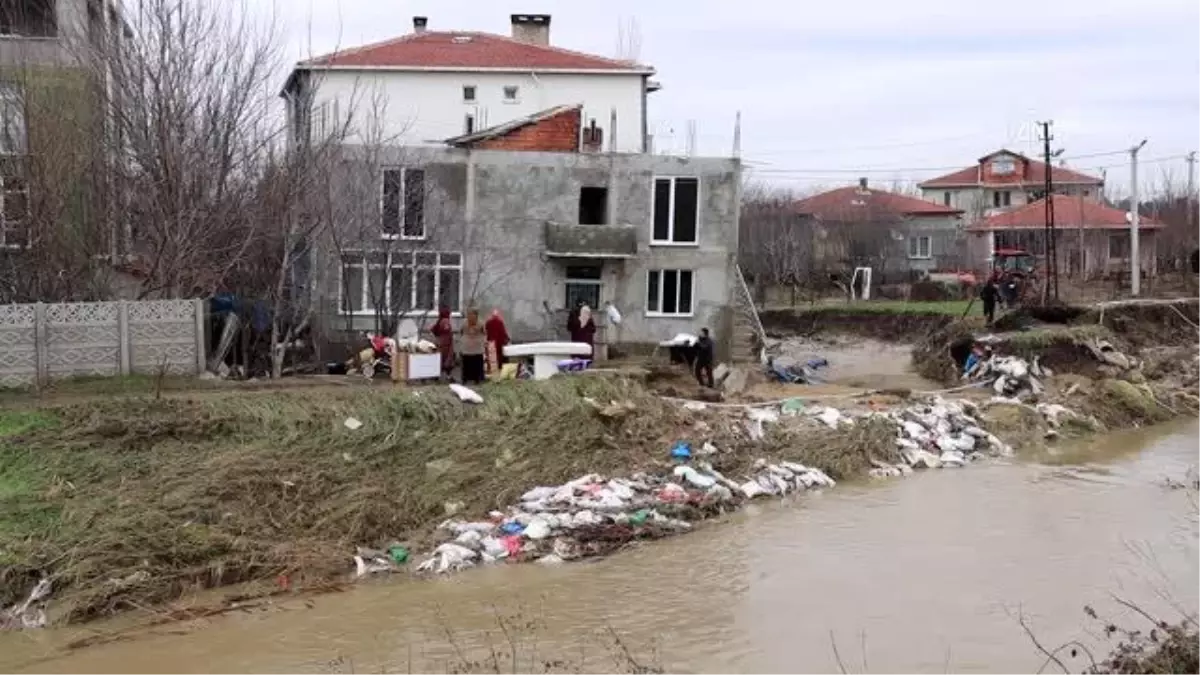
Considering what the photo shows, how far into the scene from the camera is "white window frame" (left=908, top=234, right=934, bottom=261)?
2432 inches

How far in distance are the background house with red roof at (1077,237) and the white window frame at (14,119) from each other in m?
43.0

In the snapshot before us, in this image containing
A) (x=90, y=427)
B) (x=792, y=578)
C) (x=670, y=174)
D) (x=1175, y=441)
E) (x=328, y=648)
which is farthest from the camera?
(x=670, y=174)

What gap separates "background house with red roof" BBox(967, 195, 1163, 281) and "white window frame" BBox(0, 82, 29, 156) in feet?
141

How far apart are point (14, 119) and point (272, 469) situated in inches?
324

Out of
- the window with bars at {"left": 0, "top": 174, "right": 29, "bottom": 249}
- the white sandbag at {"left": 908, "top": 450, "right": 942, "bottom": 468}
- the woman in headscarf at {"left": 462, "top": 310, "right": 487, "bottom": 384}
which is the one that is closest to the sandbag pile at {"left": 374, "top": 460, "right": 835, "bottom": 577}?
the white sandbag at {"left": 908, "top": 450, "right": 942, "bottom": 468}

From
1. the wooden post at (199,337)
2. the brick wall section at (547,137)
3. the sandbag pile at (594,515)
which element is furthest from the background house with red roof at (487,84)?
the sandbag pile at (594,515)

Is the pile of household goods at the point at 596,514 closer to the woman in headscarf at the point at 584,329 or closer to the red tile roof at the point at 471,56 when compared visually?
the woman in headscarf at the point at 584,329

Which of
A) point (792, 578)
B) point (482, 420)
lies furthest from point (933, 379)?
point (792, 578)

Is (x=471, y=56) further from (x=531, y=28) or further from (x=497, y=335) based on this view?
(x=497, y=335)

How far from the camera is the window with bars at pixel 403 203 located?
2269cm

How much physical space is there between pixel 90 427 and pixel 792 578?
8.29m

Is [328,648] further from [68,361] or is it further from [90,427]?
[68,361]

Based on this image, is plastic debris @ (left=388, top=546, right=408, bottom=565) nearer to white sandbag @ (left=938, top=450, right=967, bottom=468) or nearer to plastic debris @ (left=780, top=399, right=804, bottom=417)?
plastic debris @ (left=780, top=399, right=804, bottom=417)

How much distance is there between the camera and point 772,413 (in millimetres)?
19422
